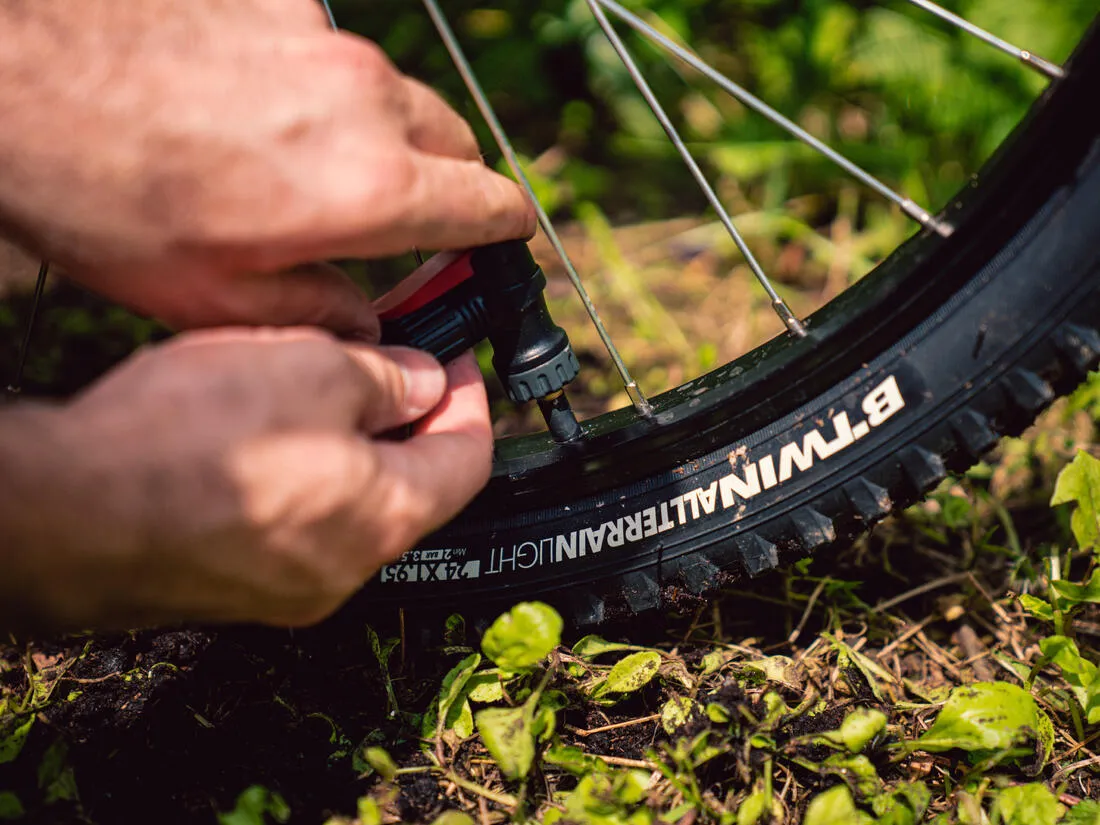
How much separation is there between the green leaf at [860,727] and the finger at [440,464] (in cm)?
50

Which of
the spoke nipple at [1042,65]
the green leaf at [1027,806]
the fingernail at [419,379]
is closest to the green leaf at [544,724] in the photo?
the fingernail at [419,379]

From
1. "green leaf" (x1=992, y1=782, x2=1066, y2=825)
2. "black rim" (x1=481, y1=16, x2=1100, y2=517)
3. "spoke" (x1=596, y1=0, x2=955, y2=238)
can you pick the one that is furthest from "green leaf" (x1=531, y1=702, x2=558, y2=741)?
"spoke" (x1=596, y1=0, x2=955, y2=238)

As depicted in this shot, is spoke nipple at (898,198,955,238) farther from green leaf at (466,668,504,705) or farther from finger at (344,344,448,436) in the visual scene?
green leaf at (466,668,504,705)

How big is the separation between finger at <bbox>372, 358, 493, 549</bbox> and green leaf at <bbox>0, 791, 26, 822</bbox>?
20.7 inches

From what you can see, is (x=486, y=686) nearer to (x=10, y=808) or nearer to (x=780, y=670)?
(x=780, y=670)

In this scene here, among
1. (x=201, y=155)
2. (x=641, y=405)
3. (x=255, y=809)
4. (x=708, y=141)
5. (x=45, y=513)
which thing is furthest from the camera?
(x=708, y=141)

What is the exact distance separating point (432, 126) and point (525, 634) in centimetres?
55

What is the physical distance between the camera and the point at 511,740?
0.96 m

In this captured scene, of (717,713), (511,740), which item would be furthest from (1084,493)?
(511,740)

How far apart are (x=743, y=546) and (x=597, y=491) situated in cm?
20

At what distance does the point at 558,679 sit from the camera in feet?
3.65

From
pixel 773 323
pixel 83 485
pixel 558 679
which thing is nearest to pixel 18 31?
pixel 83 485

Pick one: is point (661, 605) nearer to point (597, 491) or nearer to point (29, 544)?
point (597, 491)

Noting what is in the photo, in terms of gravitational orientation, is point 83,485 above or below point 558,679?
above
